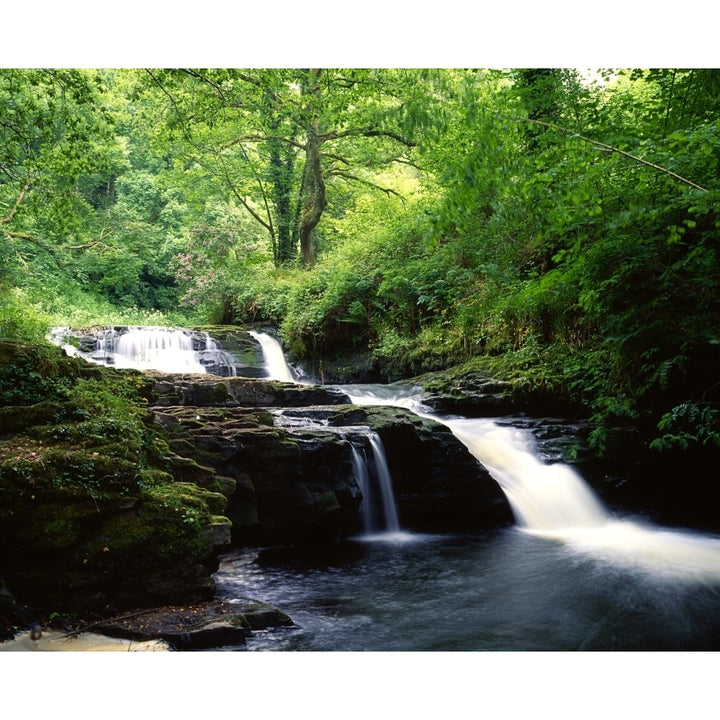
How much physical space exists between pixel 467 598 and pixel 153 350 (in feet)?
25.1

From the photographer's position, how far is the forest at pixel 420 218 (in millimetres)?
4355

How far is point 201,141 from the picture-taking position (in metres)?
9.77

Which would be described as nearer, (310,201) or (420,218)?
(420,218)

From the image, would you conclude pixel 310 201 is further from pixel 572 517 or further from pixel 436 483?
pixel 572 517

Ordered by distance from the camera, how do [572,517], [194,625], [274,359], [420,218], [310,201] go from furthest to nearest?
1. [310,201]
2. [274,359]
3. [420,218]
4. [572,517]
5. [194,625]

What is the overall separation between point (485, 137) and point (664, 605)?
10.3 feet

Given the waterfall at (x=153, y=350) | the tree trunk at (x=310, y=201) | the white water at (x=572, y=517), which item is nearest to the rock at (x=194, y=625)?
the white water at (x=572, y=517)

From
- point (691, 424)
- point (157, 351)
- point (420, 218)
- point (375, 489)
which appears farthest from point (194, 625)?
point (420, 218)

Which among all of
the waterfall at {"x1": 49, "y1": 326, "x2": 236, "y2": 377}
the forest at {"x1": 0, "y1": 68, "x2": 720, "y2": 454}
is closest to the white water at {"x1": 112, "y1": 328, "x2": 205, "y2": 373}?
the waterfall at {"x1": 49, "y1": 326, "x2": 236, "y2": 377}

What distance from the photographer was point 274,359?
1137 cm

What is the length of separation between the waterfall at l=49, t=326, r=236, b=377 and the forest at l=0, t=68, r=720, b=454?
1231 mm

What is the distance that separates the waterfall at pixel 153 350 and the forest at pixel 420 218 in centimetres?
123

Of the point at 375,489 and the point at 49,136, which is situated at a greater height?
the point at 49,136
